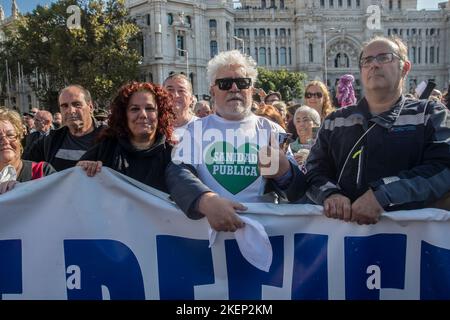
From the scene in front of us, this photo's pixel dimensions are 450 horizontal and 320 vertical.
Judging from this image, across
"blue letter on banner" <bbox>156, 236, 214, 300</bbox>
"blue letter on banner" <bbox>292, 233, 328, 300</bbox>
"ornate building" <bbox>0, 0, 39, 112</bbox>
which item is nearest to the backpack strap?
"blue letter on banner" <bbox>156, 236, 214, 300</bbox>

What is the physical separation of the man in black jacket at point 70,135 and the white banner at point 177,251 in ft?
4.57

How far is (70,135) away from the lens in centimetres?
432

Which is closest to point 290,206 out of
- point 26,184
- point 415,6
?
point 26,184

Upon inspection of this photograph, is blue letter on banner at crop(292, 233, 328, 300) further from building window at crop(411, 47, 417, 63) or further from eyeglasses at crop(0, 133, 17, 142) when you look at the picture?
building window at crop(411, 47, 417, 63)

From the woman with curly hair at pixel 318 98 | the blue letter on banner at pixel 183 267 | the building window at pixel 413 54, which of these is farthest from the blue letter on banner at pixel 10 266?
the building window at pixel 413 54

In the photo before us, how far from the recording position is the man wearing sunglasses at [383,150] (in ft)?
8.07

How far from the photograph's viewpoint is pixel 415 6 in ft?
241

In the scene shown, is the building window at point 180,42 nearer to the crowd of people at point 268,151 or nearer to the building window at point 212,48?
the building window at point 212,48

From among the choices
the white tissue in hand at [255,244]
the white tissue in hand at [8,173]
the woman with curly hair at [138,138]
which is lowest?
the white tissue in hand at [255,244]

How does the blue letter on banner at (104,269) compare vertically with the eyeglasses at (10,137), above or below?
below

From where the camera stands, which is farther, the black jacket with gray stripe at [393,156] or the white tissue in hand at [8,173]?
the white tissue in hand at [8,173]

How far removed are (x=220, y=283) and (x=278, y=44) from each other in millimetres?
65524

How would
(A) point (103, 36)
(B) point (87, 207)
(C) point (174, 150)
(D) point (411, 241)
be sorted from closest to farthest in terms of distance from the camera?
(D) point (411, 241), (B) point (87, 207), (C) point (174, 150), (A) point (103, 36)

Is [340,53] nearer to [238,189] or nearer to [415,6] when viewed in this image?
[415,6]
